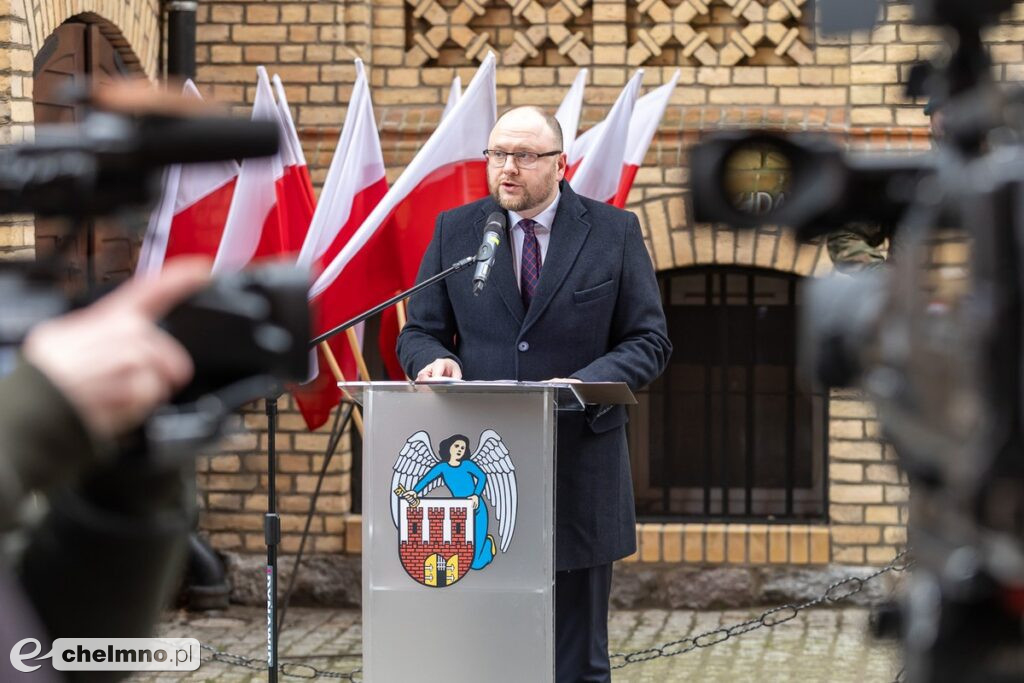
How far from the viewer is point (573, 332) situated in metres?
4.93

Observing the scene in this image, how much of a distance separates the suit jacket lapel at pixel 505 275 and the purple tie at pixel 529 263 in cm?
3

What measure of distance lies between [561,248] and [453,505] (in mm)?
875

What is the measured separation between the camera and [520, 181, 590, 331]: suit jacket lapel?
4.93 meters

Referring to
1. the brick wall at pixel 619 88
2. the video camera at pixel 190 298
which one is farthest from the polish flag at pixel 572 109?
the video camera at pixel 190 298

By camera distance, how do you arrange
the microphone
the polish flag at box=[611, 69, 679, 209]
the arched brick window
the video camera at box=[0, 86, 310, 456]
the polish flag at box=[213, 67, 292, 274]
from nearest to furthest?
the video camera at box=[0, 86, 310, 456] < the microphone < the polish flag at box=[213, 67, 292, 274] < the polish flag at box=[611, 69, 679, 209] < the arched brick window

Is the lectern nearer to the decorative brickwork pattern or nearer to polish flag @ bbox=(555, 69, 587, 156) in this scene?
polish flag @ bbox=(555, 69, 587, 156)

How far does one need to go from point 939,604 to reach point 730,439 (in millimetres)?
6138

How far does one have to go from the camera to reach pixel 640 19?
7.48 meters

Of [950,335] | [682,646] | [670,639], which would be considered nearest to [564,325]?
[682,646]

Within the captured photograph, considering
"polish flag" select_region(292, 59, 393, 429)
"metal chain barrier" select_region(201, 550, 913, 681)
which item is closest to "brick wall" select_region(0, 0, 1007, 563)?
"metal chain barrier" select_region(201, 550, 913, 681)

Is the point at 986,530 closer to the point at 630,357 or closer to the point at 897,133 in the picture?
the point at 630,357

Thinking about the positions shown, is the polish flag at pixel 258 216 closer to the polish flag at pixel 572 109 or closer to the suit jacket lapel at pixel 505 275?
the polish flag at pixel 572 109

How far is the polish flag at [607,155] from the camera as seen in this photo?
245 inches

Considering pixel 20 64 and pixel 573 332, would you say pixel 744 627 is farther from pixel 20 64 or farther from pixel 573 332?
pixel 20 64
